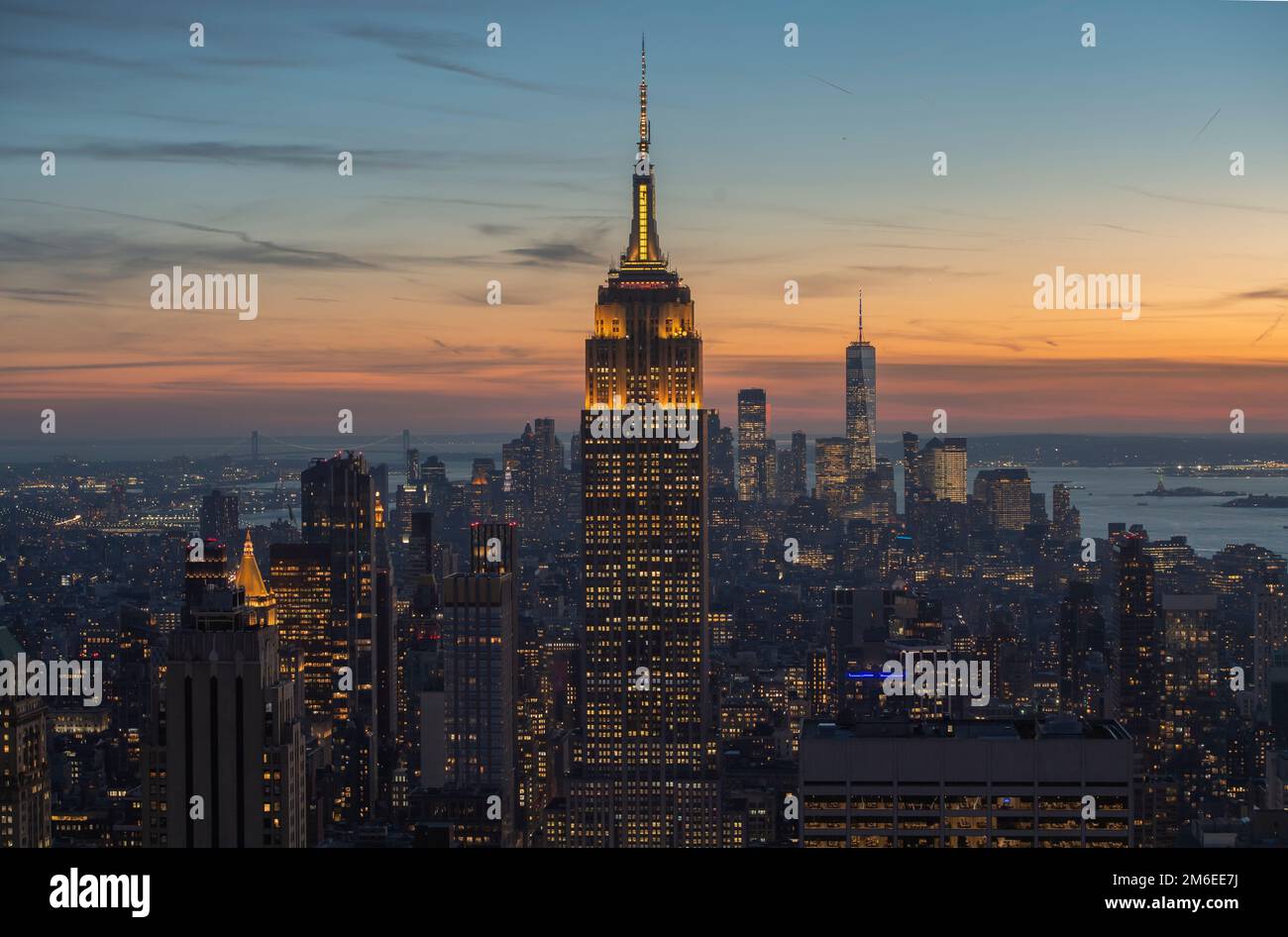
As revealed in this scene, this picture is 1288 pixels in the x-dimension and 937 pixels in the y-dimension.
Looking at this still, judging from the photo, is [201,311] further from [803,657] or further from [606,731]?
[606,731]

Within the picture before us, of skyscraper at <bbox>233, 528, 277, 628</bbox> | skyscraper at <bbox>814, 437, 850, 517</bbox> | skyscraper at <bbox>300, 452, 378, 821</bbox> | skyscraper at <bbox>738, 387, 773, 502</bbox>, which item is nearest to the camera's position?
skyscraper at <bbox>233, 528, 277, 628</bbox>

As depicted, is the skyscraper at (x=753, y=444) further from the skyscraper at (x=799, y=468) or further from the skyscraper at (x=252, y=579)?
the skyscraper at (x=252, y=579)

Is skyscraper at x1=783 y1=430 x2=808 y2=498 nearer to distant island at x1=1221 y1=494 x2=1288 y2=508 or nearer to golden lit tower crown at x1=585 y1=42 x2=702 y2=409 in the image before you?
golden lit tower crown at x1=585 y1=42 x2=702 y2=409

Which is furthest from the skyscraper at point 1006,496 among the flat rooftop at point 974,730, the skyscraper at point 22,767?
the skyscraper at point 22,767

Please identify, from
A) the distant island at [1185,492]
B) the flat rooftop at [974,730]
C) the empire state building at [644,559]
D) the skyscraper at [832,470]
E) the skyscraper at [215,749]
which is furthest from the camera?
the empire state building at [644,559]

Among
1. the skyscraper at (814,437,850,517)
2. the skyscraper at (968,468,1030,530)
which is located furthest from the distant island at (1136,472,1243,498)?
the skyscraper at (814,437,850,517)
